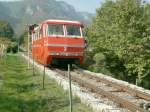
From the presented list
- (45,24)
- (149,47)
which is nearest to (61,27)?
(45,24)

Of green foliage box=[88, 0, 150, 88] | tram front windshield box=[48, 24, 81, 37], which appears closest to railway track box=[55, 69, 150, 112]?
tram front windshield box=[48, 24, 81, 37]

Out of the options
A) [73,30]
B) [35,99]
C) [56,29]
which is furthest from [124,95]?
[56,29]

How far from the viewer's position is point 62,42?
27.0 m

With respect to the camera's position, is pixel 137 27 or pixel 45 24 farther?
pixel 137 27

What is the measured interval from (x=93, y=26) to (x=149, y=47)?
14881mm

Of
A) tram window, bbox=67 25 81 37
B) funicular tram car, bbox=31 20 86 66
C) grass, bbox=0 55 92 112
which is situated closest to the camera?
grass, bbox=0 55 92 112

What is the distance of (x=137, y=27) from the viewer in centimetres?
3378

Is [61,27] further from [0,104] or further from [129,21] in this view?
[0,104]

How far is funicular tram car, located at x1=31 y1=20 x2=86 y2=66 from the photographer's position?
27000mm

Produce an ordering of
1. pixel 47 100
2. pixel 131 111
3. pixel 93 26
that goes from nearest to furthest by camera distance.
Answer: pixel 131 111, pixel 47 100, pixel 93 26

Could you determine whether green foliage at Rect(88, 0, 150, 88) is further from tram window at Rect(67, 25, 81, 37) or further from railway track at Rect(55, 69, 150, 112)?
railway track at Rect(55, 69, 150, 112)

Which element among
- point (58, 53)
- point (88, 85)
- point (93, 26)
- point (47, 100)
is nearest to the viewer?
point (47, 100)

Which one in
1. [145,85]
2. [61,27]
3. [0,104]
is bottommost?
[145,85]

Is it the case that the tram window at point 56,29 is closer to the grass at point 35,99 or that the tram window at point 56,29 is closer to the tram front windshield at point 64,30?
the tram front windshield at point 64,30
